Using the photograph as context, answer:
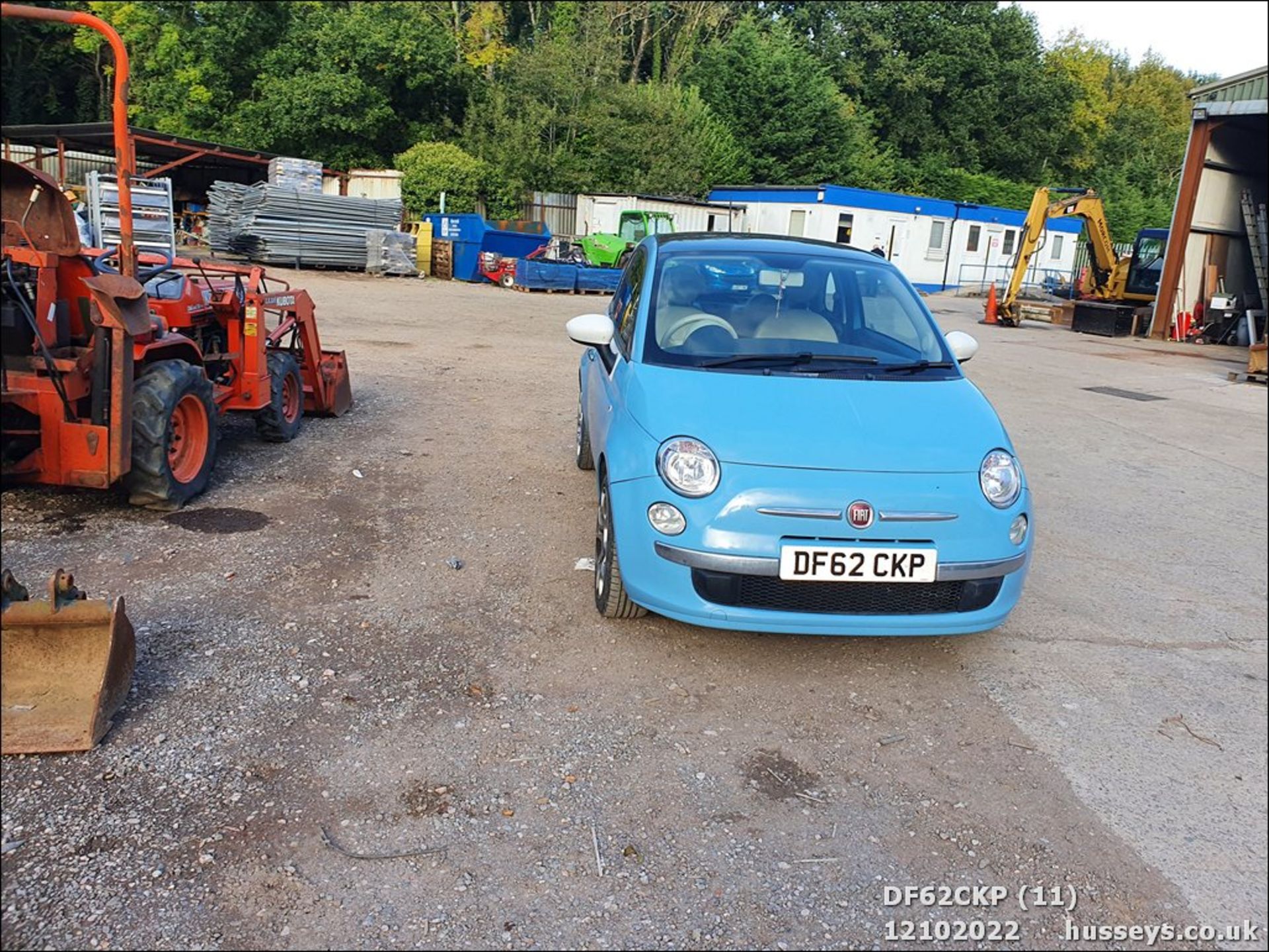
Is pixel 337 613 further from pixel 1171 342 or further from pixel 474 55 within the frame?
pixel 474 55

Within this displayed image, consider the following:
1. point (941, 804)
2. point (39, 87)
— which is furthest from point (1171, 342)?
point (39, 87)

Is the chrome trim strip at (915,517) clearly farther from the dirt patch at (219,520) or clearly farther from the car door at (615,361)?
the dirt patch at (219,520)

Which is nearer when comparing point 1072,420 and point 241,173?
point 1072,420

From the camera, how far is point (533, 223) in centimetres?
2989

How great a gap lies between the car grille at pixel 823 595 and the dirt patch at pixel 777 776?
0.60 meters

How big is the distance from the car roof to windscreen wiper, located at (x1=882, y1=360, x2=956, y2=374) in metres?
0.96

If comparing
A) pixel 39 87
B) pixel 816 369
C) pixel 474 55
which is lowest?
A: pixel 816 369

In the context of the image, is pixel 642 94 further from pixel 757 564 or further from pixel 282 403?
pixel 757 564

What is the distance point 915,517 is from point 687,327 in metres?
1.69

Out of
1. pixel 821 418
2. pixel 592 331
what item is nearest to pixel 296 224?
pixel 592 331

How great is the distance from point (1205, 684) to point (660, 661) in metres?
2.33

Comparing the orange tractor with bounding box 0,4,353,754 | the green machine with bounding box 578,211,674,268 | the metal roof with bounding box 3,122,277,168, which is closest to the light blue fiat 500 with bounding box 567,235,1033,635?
the orange tractor with bounding box 0,4,353,754

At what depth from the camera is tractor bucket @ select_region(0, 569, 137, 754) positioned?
10.5 ft

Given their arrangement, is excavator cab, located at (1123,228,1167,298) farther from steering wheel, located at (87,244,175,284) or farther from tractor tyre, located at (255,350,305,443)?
steering wheel, located at (87,244,175,284)
